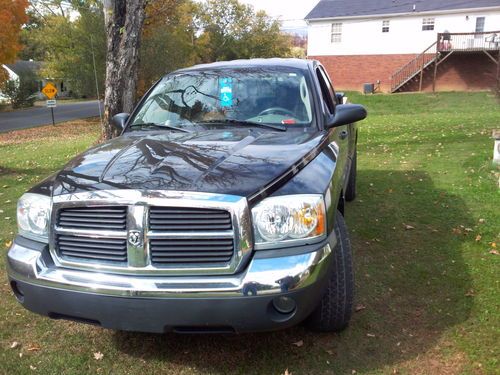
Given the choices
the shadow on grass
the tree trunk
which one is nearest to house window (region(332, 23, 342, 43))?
the tree trunk

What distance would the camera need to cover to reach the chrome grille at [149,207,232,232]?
238 cm

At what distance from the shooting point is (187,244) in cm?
242

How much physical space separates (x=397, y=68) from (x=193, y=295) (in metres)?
32.1

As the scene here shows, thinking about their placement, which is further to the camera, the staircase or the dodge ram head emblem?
the staircase

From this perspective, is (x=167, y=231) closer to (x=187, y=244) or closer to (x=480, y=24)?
(x=187, y=244)

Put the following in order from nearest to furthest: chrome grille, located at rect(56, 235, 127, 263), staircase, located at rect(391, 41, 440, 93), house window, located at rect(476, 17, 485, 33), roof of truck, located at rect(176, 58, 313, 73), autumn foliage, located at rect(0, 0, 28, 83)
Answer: chrome grille, located at rect(56, 235, 127, 263) < roof of truck, located at rect(176, 58, 313, 73) < autumn foliage, located at rect(0, 0, 28, 83) < house window, located at rect(476, 17, 485, 33) < staircase, located at rect(391, 41, 440, 93)

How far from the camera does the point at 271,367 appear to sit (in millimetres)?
2834

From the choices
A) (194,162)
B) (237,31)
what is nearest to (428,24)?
(237,31)

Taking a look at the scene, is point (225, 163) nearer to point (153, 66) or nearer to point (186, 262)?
point (186, 262)

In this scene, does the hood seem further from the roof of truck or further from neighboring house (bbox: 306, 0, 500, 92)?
neighboring house (bbox: 306, 0, 500, 92)

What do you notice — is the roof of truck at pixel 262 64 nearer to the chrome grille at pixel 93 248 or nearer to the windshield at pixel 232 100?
the windshield at pixel 232 100

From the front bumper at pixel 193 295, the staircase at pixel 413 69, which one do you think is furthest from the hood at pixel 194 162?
the staircase at pixel 413 69

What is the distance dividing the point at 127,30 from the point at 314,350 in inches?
277

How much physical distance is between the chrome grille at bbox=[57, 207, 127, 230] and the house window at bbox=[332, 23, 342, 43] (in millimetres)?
32790
